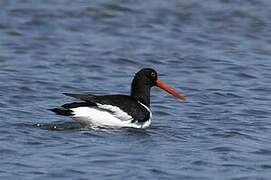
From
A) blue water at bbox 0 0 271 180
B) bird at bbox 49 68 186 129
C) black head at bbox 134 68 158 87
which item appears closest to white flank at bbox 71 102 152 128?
bird at bbox 49 68 186 129

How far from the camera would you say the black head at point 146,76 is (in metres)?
13.7

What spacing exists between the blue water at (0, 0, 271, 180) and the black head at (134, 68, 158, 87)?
515 millimetres

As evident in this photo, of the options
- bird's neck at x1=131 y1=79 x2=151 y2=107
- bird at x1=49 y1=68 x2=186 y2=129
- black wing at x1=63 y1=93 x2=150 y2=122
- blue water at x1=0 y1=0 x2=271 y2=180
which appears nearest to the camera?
blue water at x1=0 y1=0 x2=271 y2=180

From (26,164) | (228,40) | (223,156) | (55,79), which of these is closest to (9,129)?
(26,164)

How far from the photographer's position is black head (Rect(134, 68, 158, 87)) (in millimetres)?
13711

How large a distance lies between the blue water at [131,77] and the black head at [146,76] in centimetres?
52

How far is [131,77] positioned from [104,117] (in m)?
3.67

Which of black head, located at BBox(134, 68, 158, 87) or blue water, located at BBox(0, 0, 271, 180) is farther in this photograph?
black head, located at BBox(134, 68, 158, 87)

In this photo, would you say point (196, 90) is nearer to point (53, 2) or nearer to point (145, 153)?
point (145, 153)

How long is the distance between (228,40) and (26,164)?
8.97 meters

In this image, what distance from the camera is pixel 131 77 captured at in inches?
647

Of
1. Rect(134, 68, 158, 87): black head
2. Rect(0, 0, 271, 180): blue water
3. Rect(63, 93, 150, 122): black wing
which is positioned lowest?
Rect(0, 0, 271, 180): blue water

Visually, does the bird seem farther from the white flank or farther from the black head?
the black head

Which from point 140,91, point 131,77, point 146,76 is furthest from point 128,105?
point 131,77
